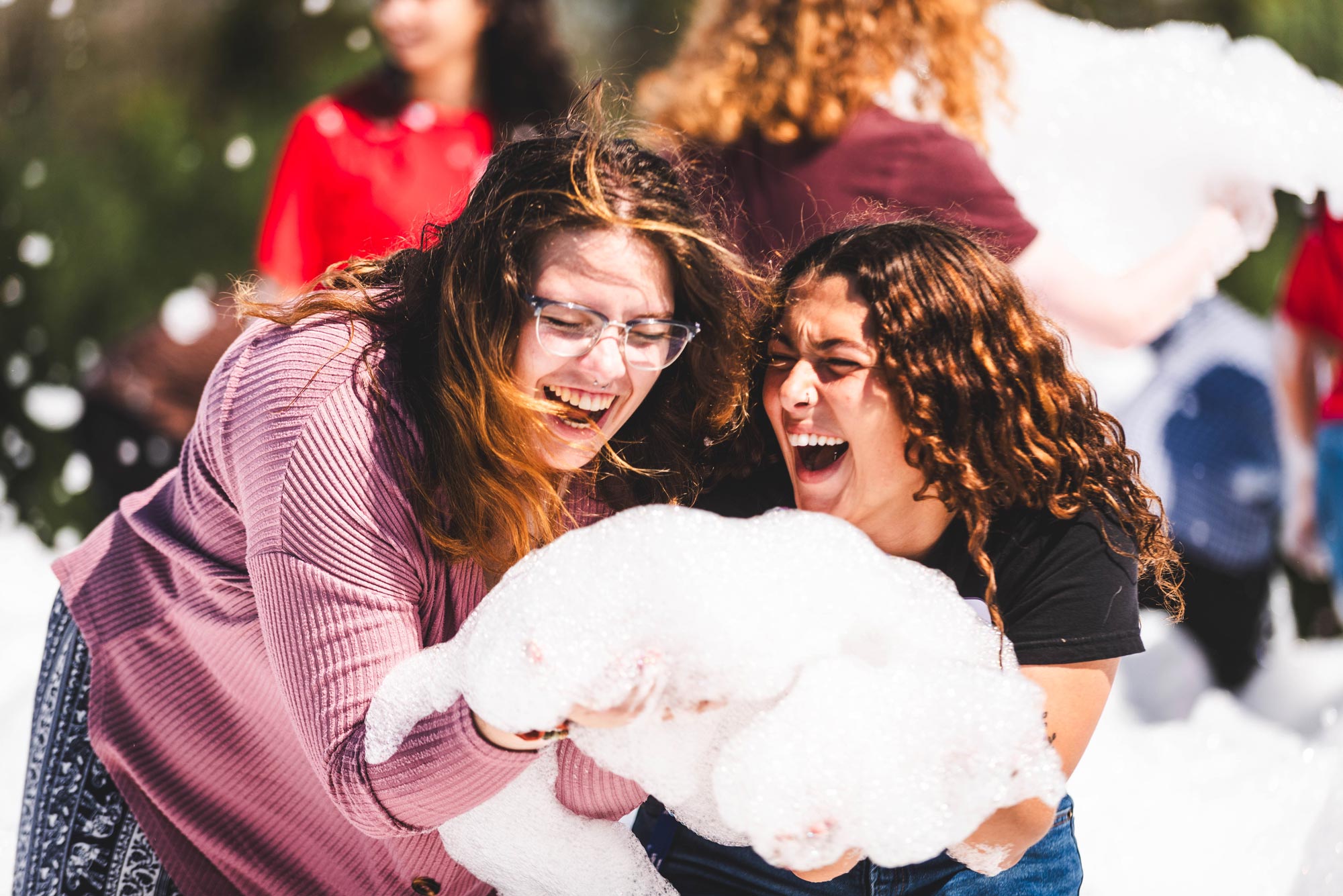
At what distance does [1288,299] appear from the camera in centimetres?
268

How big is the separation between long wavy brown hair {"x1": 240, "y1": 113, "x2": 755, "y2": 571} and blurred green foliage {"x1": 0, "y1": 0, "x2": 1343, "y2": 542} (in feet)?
8.80

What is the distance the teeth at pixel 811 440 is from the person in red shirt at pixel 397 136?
4.56 feet

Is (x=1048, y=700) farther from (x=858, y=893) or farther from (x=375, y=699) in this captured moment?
(x=375, y=699)

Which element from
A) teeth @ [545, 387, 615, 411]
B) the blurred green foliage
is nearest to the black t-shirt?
teeth @ [545, 387, 615, 411]

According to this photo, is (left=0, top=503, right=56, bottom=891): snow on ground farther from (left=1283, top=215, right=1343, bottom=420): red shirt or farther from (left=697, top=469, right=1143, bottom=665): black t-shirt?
(left=1283, top=215, right=1343, bottom=420): red shirt

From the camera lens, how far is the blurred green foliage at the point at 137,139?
3.78 m

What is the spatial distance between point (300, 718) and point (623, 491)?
0.41 meters

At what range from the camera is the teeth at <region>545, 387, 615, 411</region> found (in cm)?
117

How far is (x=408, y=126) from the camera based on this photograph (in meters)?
2.60

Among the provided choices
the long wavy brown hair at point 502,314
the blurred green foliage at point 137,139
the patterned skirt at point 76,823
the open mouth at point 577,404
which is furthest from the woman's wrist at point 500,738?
the blurred green foliage at point 137,139

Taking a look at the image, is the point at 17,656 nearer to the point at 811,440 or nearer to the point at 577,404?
the point at 577,404

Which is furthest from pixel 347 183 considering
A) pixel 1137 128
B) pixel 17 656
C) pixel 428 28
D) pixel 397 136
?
pixel 1137 128

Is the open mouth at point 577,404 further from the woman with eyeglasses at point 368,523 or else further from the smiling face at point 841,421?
the smiling face at point 841,421

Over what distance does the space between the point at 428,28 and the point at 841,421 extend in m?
1.71
